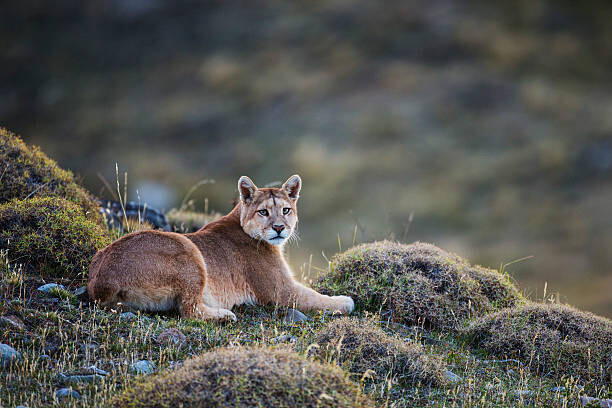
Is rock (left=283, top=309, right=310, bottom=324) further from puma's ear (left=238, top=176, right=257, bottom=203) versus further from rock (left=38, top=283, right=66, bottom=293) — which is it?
rock (left=38, top=283, right=66, bottom=293)

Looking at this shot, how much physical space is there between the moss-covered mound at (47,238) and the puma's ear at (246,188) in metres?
2.38

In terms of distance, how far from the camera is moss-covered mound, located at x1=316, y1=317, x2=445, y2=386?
7504 millimetres

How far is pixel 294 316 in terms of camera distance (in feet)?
30.9

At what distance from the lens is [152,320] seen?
8320 mm

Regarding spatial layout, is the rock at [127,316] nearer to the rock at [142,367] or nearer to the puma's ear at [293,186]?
the rock at [142,367]

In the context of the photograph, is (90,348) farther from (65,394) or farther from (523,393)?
(523,393)

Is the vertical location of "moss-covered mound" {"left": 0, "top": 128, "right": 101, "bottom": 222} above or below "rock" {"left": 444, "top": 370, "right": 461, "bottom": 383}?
above

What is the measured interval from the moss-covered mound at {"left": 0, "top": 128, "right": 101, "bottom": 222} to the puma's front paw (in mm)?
4470

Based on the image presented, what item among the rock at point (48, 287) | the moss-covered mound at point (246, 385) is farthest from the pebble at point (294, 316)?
the rock at point (48, 287)

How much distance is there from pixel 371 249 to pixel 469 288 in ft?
5.86

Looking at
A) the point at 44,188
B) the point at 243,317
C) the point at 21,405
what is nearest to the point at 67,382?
the point at 21,405

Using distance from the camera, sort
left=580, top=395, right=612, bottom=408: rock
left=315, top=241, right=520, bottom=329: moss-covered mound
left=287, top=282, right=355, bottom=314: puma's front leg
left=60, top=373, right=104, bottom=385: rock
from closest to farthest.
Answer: left=60, top=373, right=104, bottom=385: rock < left=580, top=395, right=612, bottom=408: rock < left=287, top=282, right=355, bottom=314: puma's front leg < left=315, top=241, right=520, bottom=329: moss-covered mound

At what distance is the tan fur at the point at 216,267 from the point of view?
828 cm

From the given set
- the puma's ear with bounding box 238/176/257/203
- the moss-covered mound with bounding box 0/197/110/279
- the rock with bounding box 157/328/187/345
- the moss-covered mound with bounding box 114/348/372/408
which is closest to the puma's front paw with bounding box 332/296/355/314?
the puma's ear with bounding box 238/176/257/203
